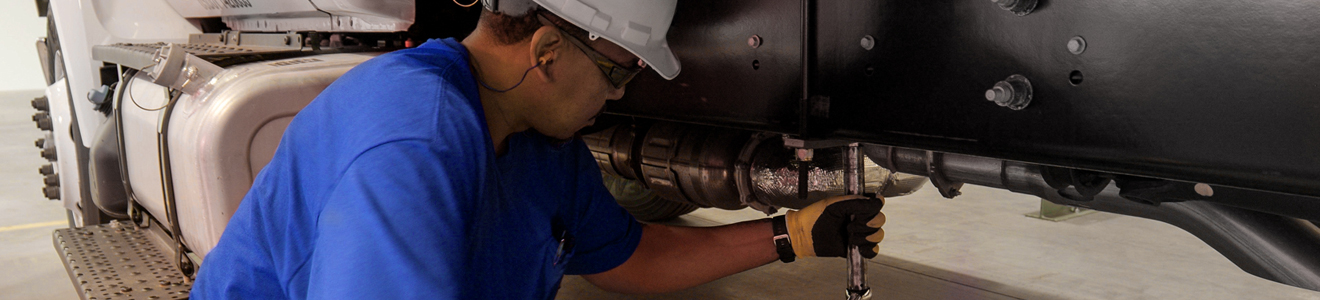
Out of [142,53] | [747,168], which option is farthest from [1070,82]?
[142,53]

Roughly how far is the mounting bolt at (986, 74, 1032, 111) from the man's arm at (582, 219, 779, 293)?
63cm

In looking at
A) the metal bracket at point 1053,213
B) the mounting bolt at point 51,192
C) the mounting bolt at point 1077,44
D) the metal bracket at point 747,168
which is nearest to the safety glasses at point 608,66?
the mounting bolt at point 1077,44

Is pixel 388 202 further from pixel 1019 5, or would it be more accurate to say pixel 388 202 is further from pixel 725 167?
pixel 725 167

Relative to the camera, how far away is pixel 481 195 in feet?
3.18

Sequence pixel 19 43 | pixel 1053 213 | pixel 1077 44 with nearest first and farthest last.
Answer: pixel 1077 44 < pixel 1053 213 < pixel 19 43

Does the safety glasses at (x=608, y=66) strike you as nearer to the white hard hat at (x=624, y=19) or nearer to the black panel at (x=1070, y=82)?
the white hard hat at (x=624, y=19)

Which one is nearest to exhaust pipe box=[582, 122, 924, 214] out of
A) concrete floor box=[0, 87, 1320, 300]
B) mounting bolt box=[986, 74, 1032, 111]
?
concrete floor box=[0, 87, 1320, 300]

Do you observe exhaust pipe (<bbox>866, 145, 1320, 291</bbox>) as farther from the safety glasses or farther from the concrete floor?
the concrete floor

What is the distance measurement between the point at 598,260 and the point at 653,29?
0.50 m

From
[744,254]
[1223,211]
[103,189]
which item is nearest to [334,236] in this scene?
[744,254]

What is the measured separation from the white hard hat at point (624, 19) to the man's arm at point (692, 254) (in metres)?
0.39

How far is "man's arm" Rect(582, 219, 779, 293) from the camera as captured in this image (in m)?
1.71

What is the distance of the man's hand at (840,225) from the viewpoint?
5.17 feet

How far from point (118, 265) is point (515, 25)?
1470 mm
